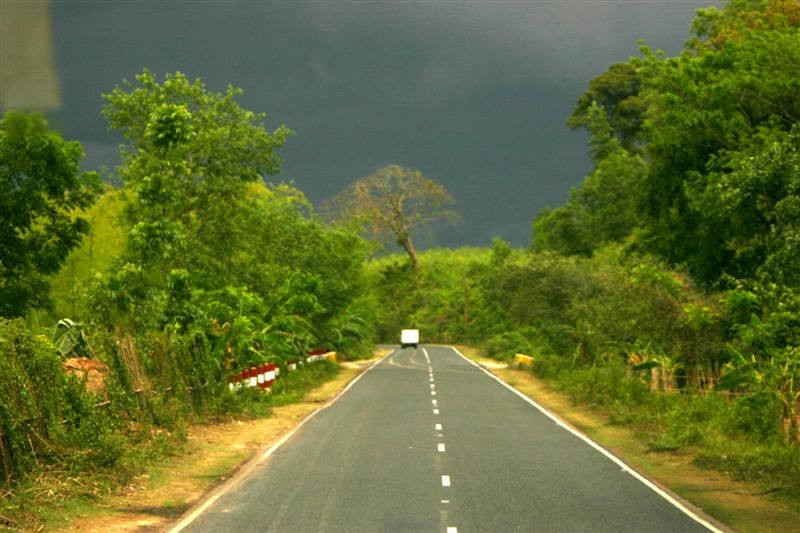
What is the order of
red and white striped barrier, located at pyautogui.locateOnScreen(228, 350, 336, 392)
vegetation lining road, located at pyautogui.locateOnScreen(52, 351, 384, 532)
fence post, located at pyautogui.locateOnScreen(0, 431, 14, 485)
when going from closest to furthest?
fence post, located at pyautogui.locateOnScreen(0, 431, 14, 485) → vegetation lining road, located at pyautogui.locateOnScreen(52, 351, 384, 532) → red and white striped barrier, located at pyautogui.locateOnScreen(228, 350, 336, 392)

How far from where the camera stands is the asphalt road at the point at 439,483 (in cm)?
1292

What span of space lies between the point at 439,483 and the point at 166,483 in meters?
4.31

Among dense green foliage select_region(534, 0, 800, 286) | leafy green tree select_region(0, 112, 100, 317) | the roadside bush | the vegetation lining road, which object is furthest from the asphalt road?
leafy green tree select_region(0, 112, 100, 317)

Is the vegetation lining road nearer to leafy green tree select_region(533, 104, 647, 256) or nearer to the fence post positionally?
the fence post

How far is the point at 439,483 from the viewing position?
16297 mm

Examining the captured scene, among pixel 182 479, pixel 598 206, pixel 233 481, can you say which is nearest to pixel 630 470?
pixel 233 481

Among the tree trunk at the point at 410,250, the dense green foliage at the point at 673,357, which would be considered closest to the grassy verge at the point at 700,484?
the dense green foliage at the point at 673,357

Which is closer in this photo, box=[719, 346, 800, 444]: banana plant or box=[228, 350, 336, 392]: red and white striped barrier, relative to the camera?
box=[719, 346, 800, 444]: banana plant

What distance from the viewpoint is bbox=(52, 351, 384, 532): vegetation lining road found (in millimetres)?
13117

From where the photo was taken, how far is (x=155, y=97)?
3509cm

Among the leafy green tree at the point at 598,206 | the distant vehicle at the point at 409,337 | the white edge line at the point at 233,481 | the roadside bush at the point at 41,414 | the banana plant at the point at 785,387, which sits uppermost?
the leafy green tree at the point at 598,206

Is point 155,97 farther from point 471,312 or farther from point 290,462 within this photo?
point 471,312

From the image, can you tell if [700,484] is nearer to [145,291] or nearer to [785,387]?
[785,387]

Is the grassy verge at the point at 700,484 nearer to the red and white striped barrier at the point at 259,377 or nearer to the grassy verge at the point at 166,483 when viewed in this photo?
the grassy verge at the point at 166,483
